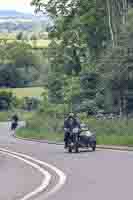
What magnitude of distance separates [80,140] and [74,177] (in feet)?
45.9

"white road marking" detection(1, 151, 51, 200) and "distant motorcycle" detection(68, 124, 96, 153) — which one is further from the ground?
"white road marking" detection(1, 151, 51, 200)

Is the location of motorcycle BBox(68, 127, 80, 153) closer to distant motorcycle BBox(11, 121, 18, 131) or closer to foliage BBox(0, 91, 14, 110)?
distant motorcycle BBox(11, 121, 18, 131)

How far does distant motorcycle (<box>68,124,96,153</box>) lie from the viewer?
36031 millimetres

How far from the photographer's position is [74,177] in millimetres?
22484

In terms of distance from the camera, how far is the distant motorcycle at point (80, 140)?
36.0m

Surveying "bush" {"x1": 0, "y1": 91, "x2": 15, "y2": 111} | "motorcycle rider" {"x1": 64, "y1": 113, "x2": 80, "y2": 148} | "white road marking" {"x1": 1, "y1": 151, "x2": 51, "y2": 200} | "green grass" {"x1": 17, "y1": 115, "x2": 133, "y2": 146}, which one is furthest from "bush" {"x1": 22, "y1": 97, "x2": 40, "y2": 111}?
"white road marking" {"x1": 1, "y1": 151, "x2": 51, "y2": 200}

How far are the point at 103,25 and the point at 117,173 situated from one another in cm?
5049

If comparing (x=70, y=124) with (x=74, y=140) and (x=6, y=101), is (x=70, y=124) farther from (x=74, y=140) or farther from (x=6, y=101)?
(x=6, y=101)

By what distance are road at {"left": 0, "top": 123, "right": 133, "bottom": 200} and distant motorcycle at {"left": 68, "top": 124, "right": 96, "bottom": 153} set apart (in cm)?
272

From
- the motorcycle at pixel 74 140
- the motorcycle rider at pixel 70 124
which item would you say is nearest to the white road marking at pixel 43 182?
the motorcycle at pixel 74 140

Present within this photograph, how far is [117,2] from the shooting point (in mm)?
69188

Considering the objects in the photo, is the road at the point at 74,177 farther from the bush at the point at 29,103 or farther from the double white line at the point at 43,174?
the bush at the point at 29,103

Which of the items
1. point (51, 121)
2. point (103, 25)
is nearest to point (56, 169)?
point (51, 121)

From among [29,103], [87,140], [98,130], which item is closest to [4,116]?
[29,103]
